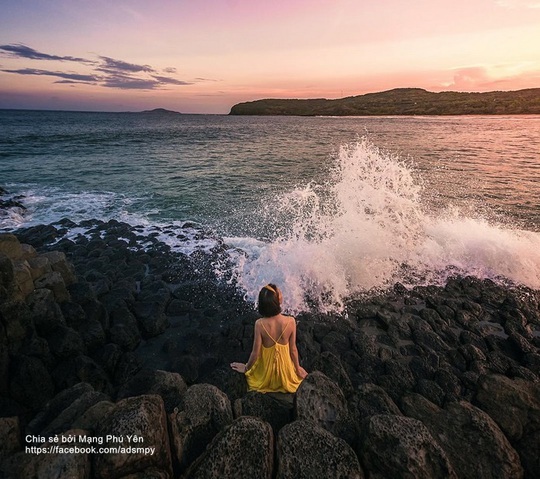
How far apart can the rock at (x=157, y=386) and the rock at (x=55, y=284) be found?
10.8ft

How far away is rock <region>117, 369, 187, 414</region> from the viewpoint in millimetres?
5313

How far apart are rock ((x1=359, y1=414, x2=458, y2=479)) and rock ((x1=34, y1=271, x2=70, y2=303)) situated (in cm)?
760

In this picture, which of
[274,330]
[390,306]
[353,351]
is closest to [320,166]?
[390,306]

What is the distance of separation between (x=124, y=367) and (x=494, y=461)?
6483 millimetres

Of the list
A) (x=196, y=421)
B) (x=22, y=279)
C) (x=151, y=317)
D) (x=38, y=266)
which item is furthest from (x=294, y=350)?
(x=38, y=266)

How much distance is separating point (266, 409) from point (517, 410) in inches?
155

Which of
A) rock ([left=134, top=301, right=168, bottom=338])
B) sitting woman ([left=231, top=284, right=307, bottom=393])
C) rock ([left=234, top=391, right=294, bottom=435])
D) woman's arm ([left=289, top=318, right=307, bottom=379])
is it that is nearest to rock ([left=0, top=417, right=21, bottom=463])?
rock ([left=234, top=391, right=294, bottom=435])

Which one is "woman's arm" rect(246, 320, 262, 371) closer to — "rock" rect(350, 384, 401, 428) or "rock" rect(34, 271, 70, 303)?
"rock" rect(350, 384, 401, 428)

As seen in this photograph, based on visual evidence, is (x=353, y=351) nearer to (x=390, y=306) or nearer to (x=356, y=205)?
(x=390, y=306)

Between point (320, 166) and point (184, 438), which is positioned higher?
point (184, 438)

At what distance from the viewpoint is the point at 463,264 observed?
1133cm

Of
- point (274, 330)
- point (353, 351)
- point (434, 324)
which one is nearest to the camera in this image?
point (274, 330)

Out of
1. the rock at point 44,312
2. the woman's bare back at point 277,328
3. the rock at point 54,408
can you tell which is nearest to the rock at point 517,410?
the woman's bare back at point 277,328

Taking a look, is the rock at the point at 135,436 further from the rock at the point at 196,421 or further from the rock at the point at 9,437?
the rock at the point at 9,437
